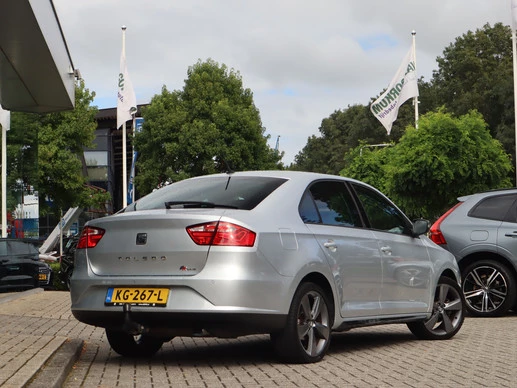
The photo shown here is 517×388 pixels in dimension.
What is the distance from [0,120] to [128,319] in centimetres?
1517

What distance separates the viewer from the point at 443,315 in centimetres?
1035

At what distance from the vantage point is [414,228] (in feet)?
32.3

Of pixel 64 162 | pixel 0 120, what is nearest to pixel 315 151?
pixel 64 162

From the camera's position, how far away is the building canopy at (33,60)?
12922 millimetres

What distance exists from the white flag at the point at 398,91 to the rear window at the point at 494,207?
28236 mm

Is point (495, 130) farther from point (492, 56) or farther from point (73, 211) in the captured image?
point (73, 211)

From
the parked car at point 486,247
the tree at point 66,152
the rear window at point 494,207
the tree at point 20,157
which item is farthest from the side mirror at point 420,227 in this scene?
the tree at point 66,152

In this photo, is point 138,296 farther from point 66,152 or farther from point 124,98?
point 66,152

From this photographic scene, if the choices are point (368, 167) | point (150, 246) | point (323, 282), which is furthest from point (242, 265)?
point (368, 167)

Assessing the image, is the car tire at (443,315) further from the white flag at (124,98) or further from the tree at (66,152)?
the tree at (66,152)

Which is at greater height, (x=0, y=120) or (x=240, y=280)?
(x=0, y=120)

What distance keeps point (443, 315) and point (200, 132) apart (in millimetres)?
44816

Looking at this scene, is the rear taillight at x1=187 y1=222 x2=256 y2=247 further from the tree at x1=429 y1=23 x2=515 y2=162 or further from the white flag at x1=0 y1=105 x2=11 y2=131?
the tree at x1=429 y1=23 x2=515 y2=162

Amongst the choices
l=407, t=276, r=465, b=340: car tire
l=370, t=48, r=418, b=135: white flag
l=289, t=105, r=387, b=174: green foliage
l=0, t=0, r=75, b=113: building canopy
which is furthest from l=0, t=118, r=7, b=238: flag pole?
l=289, t=105, r=387, b=174: green foliage
